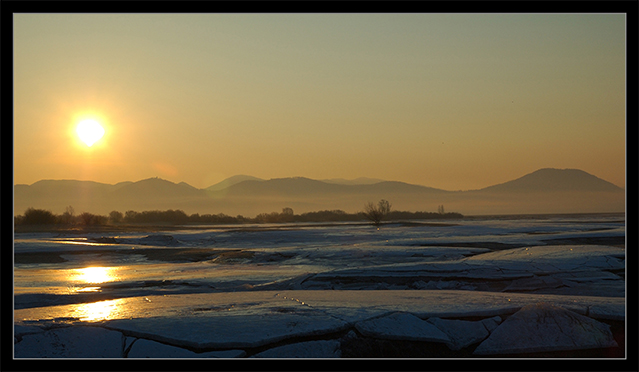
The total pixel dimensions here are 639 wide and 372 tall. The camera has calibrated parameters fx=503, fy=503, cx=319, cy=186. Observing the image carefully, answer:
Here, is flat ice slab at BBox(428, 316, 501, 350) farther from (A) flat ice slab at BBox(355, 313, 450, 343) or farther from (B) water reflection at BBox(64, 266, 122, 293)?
(B) water reflection at BBox(64, 266, 122, 293)

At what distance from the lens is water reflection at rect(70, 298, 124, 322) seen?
640cm

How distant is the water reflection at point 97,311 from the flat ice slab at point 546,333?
4.61 meters

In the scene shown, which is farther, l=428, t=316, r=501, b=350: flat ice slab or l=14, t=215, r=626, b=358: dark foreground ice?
l=428, t=316, r=501, b=350: flat ice slab

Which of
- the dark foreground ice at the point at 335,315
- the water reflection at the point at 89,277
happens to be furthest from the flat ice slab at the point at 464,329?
the water reflection at the point at 89,277

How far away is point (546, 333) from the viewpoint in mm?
5703

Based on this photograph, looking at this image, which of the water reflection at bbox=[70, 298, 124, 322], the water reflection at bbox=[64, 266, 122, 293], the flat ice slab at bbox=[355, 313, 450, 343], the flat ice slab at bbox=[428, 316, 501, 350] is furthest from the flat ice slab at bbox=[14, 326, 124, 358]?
the water reflection at bbox=[64, 266, 122, 293]

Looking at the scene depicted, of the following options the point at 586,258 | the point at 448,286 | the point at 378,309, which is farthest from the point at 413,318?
the point at 586,258

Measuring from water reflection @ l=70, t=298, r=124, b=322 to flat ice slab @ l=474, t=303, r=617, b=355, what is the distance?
182 inches

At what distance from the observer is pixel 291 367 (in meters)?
3.85

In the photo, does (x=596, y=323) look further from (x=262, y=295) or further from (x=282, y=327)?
(x=262, y=295)

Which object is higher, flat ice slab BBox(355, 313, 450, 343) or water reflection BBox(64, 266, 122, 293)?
flat ice slab BBox(355, 313, 450, 343)

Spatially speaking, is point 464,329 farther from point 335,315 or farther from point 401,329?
point 335,315

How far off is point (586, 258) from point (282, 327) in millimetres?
10307

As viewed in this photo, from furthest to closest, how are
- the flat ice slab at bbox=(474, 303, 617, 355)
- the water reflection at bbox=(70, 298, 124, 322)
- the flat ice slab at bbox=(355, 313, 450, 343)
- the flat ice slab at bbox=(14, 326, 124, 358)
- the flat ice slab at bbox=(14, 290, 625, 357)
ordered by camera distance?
the water reflection at bbox=(70, 298, 124, 322), the flat ice slab at bbox=(355, 313, 450, 343), the flat ice slab at bbox=(474, 303, 617, 355), the flat ice slab at bbox=(14, 290, 625, 357), the flat ice slab at bbox=(14, 326, 124, 358)
